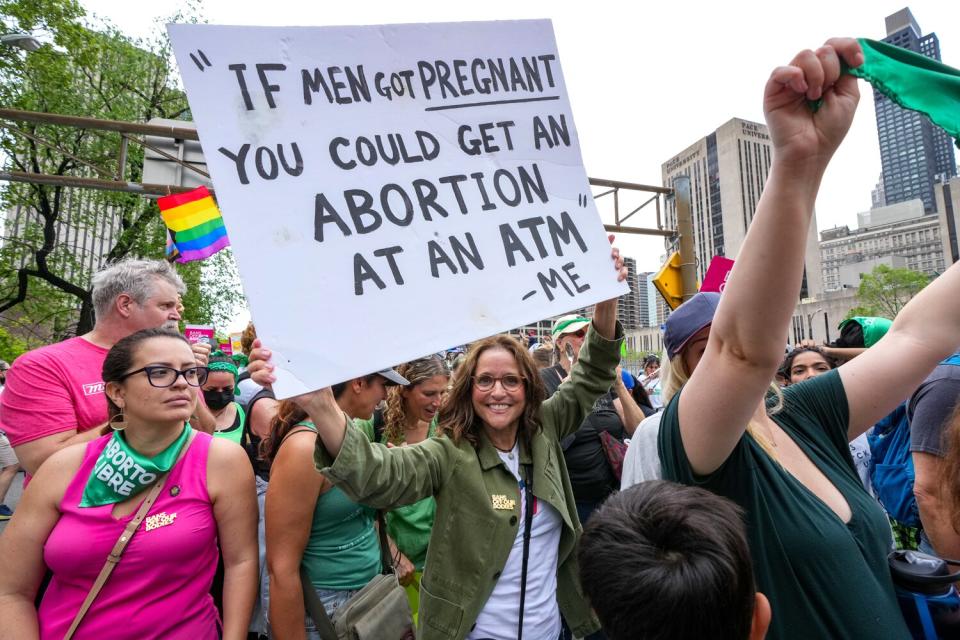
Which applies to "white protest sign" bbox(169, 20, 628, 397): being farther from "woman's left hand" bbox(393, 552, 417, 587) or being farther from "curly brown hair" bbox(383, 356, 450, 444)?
"woman's left hand" bbox(393, 552, 417, 587)

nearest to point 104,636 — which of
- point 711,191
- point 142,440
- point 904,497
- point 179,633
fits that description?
point 179,633

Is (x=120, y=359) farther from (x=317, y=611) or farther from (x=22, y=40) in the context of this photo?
(x=22, y=40)

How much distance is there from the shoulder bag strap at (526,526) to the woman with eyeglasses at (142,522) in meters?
1.00

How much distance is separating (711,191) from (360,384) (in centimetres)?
10107

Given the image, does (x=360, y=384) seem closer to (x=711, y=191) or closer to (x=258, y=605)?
(x=258, y=605)

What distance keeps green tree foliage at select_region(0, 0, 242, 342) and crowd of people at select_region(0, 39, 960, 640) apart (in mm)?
14873

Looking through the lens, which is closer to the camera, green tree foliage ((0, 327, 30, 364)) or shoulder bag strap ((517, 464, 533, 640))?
shoulder bag strap ((517, 464, 533, 640))

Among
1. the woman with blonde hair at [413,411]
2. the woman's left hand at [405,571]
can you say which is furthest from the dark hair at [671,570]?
the woman's left hand at [405,571]

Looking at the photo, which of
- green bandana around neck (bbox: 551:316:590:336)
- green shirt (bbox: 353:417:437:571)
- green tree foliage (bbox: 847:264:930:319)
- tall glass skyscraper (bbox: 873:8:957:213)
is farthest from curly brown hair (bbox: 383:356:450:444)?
tall glass skyscraper (bbox: 873:8:957:213)

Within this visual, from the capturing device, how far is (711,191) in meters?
92.4

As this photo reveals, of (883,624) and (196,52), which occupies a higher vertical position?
(196,52)

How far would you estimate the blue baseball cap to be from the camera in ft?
5.02

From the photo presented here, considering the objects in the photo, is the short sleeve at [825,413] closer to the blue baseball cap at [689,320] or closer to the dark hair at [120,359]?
the blue baseball cap at [689,320]

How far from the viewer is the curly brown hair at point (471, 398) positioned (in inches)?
87.7
